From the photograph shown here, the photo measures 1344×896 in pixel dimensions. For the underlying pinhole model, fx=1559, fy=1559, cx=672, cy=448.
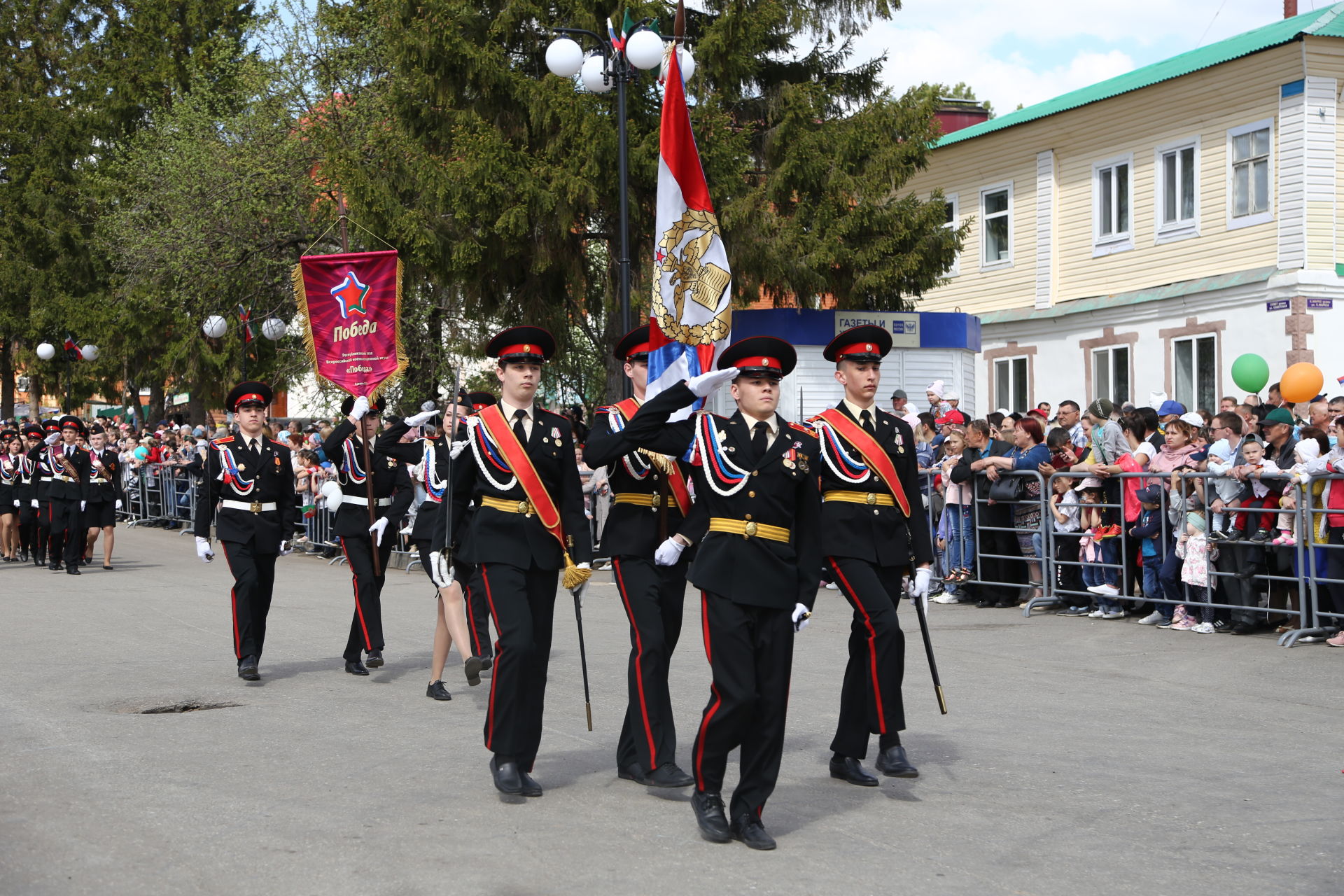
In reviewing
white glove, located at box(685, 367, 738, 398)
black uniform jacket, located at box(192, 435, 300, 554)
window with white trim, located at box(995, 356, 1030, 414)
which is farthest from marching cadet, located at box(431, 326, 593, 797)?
window with white trim, located at box(995, 356, 1030, 414)

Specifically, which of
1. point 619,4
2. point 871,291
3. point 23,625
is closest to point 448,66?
point 619,4

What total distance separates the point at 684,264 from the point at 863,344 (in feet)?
6.33

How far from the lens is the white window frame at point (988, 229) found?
31.2 m

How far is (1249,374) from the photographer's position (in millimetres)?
19438

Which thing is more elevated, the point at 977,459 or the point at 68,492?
the point at 977,459

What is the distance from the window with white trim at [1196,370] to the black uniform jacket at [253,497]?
1861 cm

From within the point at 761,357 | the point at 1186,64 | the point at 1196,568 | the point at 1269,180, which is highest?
the point at 1186,64

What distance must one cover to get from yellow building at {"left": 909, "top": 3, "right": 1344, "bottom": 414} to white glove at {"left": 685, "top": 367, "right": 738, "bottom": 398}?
1843 centimetres

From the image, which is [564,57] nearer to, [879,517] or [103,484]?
[103,484]

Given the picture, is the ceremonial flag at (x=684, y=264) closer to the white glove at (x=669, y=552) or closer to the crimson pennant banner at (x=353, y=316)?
the white glove at (x=669, y=552)

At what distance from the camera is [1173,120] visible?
1079 inches

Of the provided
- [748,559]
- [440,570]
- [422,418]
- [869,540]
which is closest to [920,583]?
[869,540]

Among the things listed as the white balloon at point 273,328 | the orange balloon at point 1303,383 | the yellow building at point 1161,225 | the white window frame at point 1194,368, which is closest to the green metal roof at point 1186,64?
the yellow building at point 1161,225

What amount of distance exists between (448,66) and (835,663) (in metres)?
13.5
